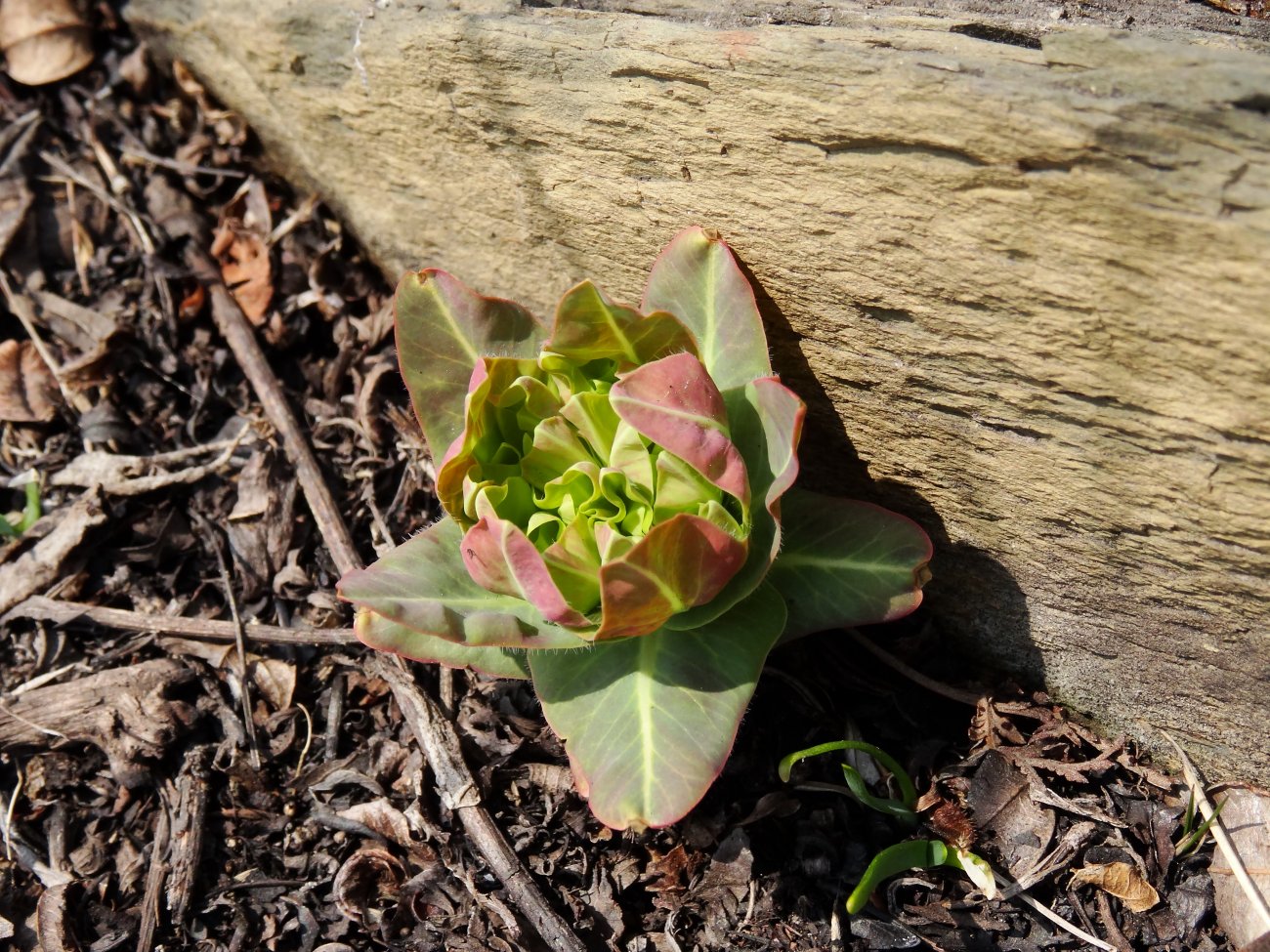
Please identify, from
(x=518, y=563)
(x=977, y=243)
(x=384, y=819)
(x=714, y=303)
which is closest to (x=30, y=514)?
(x=384, y=819)

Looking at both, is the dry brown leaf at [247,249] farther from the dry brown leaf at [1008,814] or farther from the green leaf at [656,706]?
the dry brown leaf at [1008,814]

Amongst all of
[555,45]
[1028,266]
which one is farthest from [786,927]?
[555,45]

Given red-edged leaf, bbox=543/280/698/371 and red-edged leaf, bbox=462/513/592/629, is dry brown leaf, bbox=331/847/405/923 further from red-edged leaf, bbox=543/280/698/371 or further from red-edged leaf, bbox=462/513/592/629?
red-edged leaf, bbox=543/280/698/371

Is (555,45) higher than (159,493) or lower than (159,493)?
higher

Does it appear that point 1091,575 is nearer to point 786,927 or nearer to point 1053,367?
point 1053,367

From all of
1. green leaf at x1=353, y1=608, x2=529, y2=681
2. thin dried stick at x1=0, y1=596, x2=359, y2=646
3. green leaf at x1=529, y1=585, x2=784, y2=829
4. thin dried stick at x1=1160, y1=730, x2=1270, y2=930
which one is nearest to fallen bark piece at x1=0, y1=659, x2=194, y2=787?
Answer: thin dried stick at x1=0, y1=596, x2=359, y2=646

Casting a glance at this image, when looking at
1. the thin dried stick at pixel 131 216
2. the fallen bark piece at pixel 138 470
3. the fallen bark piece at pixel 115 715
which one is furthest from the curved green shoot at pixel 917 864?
the thin dried stick at pixel 131 216

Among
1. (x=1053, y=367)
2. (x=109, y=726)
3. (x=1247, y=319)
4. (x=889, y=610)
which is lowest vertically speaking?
(x=109, y=726)

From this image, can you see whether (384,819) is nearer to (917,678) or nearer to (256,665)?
(256,665)
